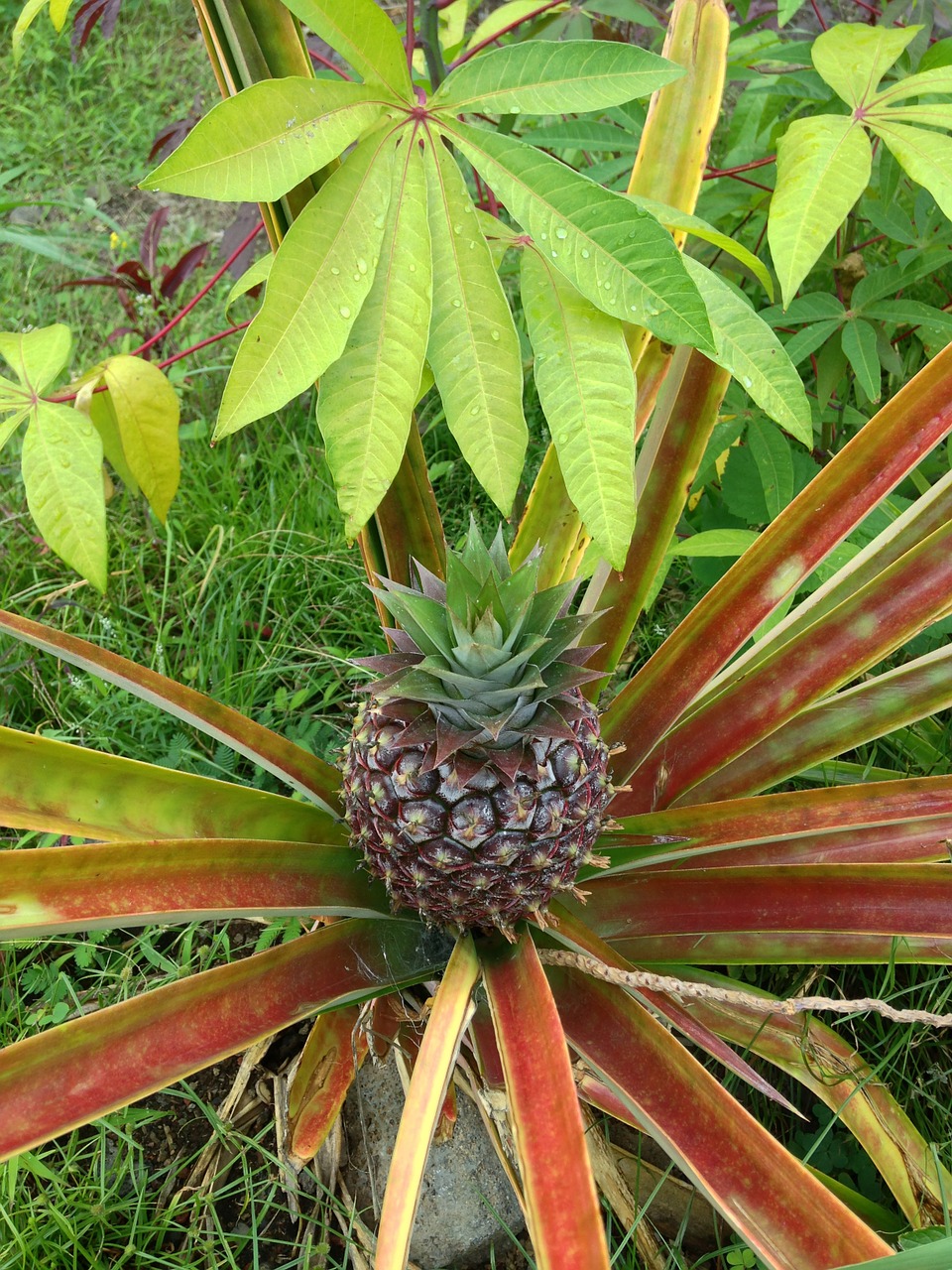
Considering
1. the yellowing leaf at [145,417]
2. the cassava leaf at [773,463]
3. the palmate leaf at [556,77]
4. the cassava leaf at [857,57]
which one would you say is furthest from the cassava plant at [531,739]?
the yellowing leaf at [145,417]

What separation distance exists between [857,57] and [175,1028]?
1748mm

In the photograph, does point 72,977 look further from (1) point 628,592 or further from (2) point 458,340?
(2) point 458,340

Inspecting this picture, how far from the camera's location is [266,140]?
1.07m

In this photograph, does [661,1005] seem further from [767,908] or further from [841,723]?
[841,723]

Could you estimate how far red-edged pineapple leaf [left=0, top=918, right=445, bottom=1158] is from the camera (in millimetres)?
1006

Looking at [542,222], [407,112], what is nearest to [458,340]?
[542,222]

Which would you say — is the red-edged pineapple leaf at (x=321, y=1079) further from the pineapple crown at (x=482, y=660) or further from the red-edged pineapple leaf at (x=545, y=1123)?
the pineapple crown at (x=482, y=660)

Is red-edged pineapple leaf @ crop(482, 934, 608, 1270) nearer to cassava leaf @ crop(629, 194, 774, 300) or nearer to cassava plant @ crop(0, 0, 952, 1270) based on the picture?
cassava plant @ crop(0, 0, 952, 1270)

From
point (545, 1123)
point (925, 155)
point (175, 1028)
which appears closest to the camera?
point (545, 1123)

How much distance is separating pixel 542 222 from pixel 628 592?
1.98 ft

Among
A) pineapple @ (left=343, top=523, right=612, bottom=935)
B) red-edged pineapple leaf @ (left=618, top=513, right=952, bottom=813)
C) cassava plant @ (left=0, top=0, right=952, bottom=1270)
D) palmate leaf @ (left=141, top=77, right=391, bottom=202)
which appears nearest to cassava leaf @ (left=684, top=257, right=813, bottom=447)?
cassava plant @ (left=0, top=0, right=952, bottom=1270)

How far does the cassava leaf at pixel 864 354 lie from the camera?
1858mm

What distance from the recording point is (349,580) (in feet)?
7.82

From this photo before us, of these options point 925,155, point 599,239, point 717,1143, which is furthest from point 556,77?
point 717,1143
